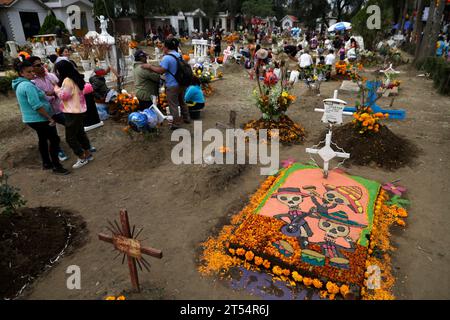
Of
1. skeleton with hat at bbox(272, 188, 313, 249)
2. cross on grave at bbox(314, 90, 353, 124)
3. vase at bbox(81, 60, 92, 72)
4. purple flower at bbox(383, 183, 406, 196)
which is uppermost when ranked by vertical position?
vase at bbox(81, 60, 92, 72)

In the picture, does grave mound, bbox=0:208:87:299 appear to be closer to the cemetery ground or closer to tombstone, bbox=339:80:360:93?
the cemetery ground

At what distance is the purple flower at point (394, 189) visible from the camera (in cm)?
477

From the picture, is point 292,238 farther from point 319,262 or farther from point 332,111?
point 332,111

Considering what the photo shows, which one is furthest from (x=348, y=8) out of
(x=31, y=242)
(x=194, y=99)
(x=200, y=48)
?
(x=31, y=242)

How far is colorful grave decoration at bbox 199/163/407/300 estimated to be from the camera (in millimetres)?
3102

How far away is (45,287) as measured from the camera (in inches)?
123

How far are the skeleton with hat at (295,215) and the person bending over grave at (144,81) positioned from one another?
3712 millimetres

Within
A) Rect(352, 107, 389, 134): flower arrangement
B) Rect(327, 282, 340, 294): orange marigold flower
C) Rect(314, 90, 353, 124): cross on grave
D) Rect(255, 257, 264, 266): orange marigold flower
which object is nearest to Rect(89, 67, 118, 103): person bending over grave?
Rect(314, 90, 353, 124): cross on grave

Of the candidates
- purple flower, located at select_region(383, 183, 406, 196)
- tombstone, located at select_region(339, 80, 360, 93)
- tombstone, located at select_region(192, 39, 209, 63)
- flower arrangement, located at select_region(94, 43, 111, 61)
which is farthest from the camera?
tombstone, located at select_region(192, 39, 209, 63)

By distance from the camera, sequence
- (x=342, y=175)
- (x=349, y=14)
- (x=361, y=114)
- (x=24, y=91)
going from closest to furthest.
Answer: (x=24, y=91), (x=342, y=175), (x=361, y=114), (x=349, y=14)

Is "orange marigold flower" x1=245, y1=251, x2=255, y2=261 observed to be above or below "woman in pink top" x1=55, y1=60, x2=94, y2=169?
below

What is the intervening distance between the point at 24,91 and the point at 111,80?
6.47 m

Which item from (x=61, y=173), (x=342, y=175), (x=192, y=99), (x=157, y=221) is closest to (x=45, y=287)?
(x=157, y=221)

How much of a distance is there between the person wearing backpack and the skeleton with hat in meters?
→ 3.21
